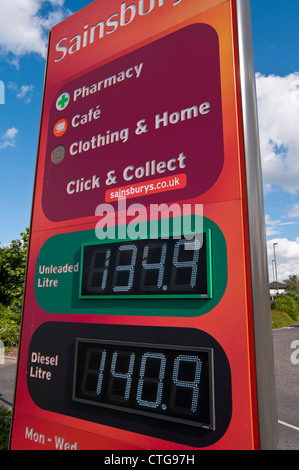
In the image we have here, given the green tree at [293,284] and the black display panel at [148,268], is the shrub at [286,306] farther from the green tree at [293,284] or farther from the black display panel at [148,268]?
the green tree at [293,284]

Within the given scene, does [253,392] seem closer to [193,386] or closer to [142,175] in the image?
[193,386]

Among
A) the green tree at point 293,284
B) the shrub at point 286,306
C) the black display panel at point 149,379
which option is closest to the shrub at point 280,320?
the shrub at point 286,306

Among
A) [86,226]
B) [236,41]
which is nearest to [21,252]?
[86,226]

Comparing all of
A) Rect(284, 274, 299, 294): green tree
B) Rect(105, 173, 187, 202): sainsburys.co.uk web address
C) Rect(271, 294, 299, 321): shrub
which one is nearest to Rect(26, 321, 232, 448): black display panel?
Rect(105, 173, 187, 202): sainsburys.co.uk web address

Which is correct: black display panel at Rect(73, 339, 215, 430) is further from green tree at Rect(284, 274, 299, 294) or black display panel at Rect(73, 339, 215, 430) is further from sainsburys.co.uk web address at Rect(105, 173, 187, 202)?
green tree at Rect(284, 274, 299, 294)

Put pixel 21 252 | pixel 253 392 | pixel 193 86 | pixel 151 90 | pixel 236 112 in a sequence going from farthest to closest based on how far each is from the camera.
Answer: pixel 21 252 → pixel 151 90 → pixel 193 86 → pixel 236 112 → pixel 253 392

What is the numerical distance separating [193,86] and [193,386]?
2582 mm

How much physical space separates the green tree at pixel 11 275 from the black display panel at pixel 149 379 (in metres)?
15.7

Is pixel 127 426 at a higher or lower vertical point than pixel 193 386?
lower

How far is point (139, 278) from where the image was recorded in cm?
292

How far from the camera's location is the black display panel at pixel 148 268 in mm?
2607

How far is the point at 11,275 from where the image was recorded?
57.7ft

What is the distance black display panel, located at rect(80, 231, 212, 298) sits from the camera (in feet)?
8.55
